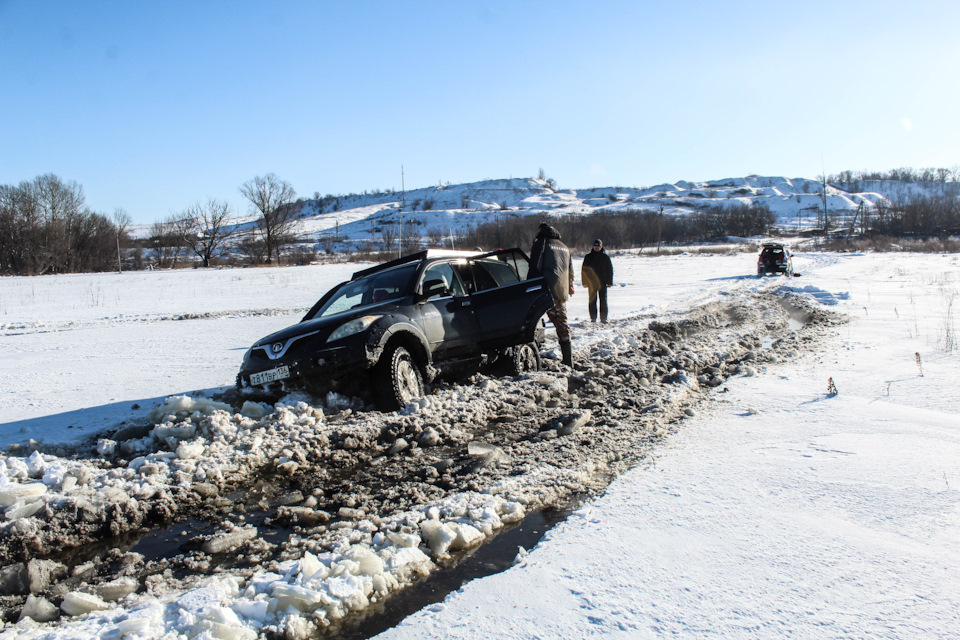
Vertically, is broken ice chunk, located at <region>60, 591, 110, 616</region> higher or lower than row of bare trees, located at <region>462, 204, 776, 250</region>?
lower

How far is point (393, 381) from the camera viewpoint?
6176 millimetres

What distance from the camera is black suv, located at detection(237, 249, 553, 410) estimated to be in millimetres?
6129

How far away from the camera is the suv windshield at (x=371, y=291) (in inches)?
284

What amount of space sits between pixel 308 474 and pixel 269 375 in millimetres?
1606

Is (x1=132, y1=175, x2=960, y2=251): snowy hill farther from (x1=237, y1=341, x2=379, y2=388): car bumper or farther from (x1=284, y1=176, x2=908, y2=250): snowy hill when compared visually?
(x1=237, y1=341, x2=379, y2=388): car bumper

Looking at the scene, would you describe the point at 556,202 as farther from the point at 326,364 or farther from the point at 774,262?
the point at 326,364

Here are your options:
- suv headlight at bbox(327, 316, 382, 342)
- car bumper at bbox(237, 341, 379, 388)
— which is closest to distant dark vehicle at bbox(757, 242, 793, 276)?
suv headlight at bbox(327, 316, 382, 342)

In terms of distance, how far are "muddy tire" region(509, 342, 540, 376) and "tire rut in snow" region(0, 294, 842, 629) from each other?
681mm

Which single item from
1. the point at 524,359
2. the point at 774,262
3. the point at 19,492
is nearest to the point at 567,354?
the point at 524,359

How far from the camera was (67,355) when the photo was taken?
10969 millimetres

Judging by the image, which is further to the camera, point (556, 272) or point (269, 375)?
point (556, 272)

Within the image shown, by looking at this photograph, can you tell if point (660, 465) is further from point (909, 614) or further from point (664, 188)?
point (664, 188)

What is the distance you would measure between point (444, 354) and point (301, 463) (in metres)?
2.46

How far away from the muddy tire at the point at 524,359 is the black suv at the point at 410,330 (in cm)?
1
